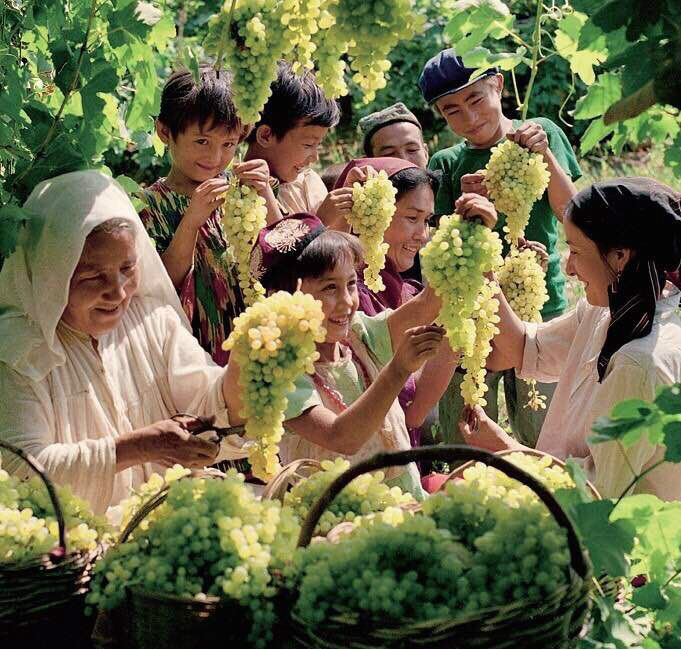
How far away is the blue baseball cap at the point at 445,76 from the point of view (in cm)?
443

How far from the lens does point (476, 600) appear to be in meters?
1.70

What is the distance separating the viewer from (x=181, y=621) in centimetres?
188

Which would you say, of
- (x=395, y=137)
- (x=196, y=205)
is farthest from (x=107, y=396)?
(x=395, y=137)

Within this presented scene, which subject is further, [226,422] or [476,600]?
[226,422]

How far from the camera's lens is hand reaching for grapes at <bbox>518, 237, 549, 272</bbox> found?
3.83 metres

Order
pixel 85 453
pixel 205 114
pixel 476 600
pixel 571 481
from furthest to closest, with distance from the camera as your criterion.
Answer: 1. pixel 205 114
2. pixel 85 453
3. pixel 571 481
4. pixel 476 600

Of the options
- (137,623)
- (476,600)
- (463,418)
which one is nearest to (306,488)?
(137,623)

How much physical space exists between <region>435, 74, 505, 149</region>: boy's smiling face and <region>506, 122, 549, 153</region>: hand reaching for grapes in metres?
1.09

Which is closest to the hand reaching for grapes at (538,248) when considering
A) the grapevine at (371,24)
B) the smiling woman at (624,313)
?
the smiling woman at (624,313)

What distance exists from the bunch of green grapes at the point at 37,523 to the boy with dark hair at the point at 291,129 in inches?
65.6

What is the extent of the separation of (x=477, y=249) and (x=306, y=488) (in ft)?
2.90

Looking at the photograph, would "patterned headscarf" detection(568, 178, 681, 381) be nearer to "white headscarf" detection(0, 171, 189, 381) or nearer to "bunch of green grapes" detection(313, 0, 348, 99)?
"bunch of green grapes" detection(313, 0, 348, 99)

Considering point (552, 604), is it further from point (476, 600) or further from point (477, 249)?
point (477, 249)

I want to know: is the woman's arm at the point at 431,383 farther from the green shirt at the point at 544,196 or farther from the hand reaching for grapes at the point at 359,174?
the green shirt at the point at 544,196
